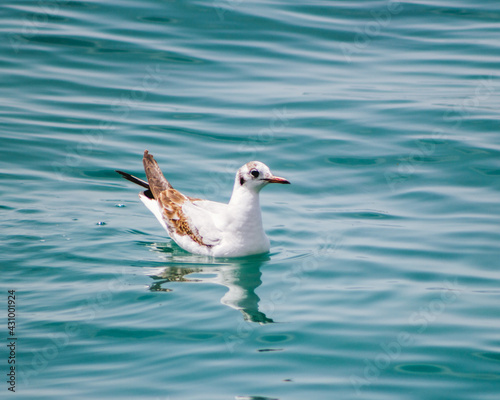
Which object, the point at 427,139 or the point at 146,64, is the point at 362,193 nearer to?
the point at 427,139

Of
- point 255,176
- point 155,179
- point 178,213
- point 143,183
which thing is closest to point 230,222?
point 255,176

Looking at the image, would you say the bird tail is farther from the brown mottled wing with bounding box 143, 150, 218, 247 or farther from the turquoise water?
the turquoise water

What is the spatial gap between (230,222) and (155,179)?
6.65 ft

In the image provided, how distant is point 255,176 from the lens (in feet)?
32.3

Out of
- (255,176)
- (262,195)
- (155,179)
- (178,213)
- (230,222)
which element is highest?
(262,195)

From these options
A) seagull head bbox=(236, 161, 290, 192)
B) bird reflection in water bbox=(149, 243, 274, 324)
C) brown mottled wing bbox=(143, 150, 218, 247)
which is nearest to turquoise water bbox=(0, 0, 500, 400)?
bird reflection in water bbox=(149, 243, 274, 324)

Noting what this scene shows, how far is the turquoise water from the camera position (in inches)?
291

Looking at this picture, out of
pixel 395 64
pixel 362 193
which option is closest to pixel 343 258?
pixel 362 193

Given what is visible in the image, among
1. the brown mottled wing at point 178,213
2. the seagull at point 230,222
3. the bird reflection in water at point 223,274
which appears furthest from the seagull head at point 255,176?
the bird reflection in water at point 223,274

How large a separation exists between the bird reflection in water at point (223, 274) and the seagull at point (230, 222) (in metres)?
0.14

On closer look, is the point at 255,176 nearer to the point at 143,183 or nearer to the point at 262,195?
the point at 143,183

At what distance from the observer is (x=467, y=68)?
17.7m

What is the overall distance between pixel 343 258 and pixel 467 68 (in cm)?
946

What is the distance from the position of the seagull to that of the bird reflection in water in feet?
0.46
